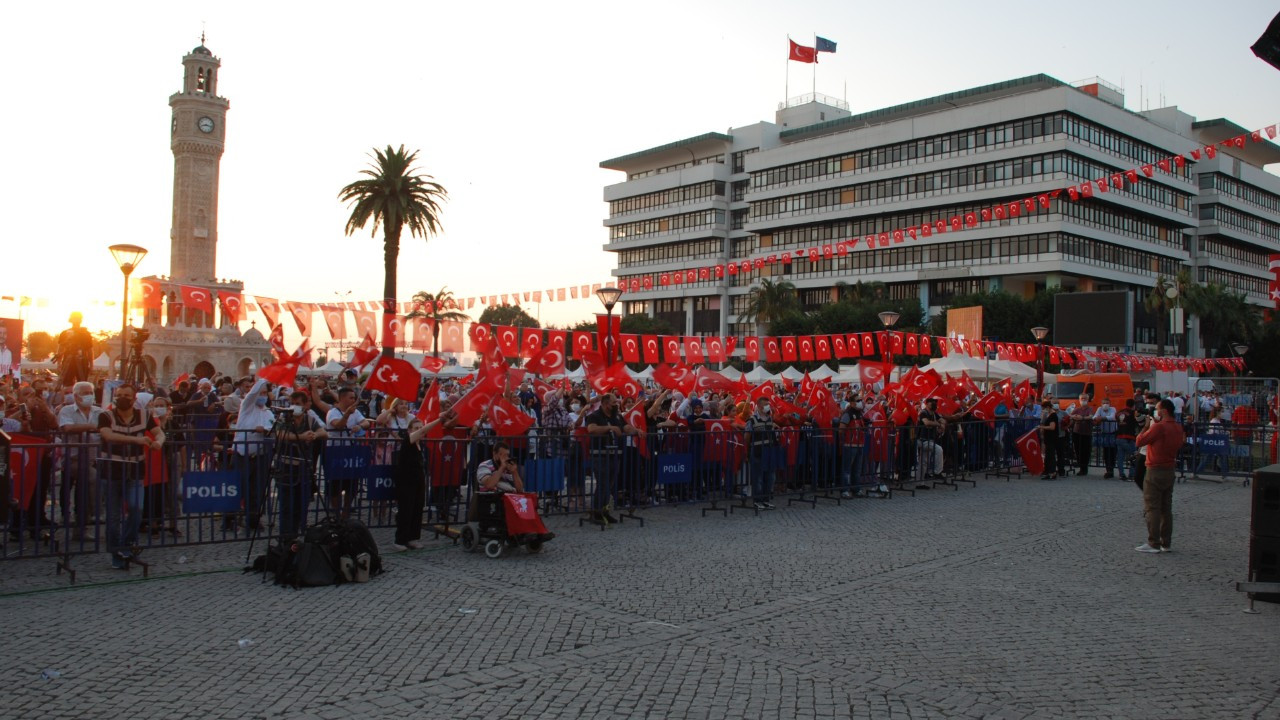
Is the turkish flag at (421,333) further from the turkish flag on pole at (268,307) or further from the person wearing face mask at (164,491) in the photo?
the person wearing face mask at (164,491)

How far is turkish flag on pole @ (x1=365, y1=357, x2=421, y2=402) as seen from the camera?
11.2 meters

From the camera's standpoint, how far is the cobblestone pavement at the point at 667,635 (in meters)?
5.66

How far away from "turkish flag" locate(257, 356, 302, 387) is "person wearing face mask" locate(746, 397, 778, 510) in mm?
6614

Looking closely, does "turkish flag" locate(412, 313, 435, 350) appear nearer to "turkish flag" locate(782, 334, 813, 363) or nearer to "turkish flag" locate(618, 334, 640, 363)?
"turkish flag" locate(618, 334, 640, 363)

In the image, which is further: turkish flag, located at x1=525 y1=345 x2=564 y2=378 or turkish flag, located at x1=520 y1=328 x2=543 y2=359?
turkish flag, located at x1=520 y1=328 x2=543 y2=359

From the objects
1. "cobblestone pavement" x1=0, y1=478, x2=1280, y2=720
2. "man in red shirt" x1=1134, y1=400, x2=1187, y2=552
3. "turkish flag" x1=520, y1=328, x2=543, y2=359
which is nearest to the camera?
"cobblestone pavement" x1=0, y1=478, x2=1280, y2=720

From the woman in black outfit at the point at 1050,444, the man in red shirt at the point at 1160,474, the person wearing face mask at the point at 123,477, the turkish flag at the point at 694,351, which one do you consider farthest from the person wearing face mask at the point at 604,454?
the woman in black outfit at the point at 1050,444

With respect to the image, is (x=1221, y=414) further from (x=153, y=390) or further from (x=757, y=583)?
(x=153, y=390)

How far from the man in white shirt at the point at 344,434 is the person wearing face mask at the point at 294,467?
→ 0.37 m

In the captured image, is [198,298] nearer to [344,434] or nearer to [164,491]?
[344,434]

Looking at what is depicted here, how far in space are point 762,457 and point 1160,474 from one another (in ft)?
17.7

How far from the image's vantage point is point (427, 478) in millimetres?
11422

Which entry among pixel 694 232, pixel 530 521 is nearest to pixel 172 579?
pixel 530 521

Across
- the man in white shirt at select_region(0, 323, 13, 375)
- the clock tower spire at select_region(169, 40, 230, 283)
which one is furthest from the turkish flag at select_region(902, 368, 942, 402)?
the clock tower spire at select_region(169, 40, 230, 283)
